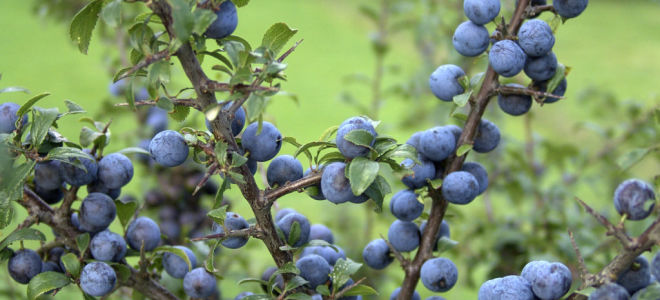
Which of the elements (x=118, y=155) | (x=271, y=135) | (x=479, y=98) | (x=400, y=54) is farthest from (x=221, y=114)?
(x=400, y=54)

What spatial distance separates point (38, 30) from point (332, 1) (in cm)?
256

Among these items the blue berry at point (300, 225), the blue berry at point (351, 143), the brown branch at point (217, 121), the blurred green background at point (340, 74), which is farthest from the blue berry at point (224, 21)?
the blurred green background at point (340, 74)

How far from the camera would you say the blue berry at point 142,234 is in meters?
0.77

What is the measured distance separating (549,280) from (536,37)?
257 mm

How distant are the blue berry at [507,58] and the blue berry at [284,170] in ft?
0.79

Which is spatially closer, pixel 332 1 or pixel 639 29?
pixel 639 29

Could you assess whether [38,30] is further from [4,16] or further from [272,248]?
[272,248]

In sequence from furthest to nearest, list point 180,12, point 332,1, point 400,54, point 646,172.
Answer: point 332,1 < point 400,54 < point 646,172 < point 180,12

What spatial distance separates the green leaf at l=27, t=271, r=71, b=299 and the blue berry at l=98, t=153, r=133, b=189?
11 centimetres

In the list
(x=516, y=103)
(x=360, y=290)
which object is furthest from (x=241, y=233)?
(x=516, y=103)

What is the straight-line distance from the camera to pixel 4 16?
3.79 meters

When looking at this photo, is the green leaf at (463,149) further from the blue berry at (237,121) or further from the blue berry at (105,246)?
the blue berry at (105,246)

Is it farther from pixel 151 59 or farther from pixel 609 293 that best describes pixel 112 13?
pixel 609 293

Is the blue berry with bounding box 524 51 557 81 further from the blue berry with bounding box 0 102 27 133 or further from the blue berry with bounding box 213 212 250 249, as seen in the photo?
the blue berry with bounding box 0 102 27 133
